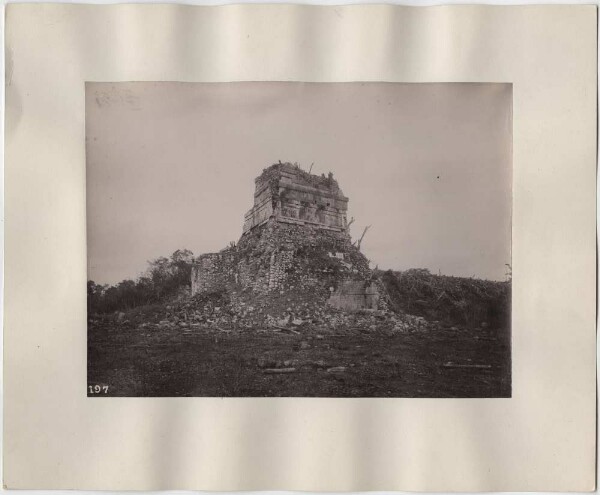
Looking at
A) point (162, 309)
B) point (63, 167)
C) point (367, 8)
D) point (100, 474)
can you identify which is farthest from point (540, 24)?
point (100, 474)

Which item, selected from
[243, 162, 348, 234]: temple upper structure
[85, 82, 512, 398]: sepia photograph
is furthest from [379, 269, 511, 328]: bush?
[243, 162, 348, 234]: temple upper structure

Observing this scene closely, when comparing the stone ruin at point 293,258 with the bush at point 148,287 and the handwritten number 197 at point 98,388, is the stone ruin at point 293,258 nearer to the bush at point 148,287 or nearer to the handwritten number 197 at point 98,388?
the bush at point 148,287

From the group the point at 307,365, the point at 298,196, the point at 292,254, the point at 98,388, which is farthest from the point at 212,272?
the point at 98,388

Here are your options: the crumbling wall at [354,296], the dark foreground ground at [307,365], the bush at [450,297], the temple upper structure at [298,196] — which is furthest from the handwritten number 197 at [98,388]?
the bush at [450,297]

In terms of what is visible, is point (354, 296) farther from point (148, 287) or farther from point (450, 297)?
point (148, 287)

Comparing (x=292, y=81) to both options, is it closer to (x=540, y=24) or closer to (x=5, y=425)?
(x=540, y=24)

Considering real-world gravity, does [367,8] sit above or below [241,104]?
above

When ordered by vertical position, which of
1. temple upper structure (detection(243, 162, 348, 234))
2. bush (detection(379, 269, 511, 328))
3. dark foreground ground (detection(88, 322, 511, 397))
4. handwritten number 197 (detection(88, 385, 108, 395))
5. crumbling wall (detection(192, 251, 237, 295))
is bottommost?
handwritten number 197 (detection(88, 385, 108, 395))

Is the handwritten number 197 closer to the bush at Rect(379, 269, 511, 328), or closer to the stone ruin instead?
the stone ruin
